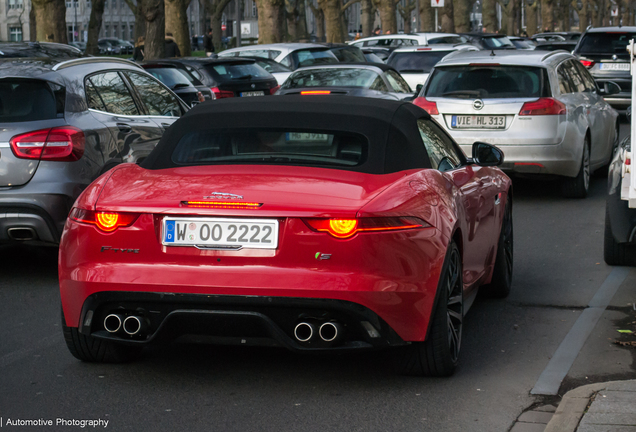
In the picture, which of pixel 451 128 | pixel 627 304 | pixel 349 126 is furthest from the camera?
pixel 451 128

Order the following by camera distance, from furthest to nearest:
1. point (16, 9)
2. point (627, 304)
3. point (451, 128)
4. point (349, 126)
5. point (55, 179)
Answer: point (16, 9) < point (451, 128) < point (55, 179) < point (627, 304) < point (349, 126)

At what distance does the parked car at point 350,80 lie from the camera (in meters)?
15.7

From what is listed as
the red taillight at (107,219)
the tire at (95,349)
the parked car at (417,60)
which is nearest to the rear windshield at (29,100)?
the tire at (95,349)

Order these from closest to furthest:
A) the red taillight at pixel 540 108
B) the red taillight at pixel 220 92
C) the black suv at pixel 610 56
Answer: the red taillight at pixel 540 108 → the red taillight at pixel 220 92 → the black suv at pixel 610 56

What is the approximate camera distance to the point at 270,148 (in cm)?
533

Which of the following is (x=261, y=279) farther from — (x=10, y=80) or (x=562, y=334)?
(x=10, y=80)

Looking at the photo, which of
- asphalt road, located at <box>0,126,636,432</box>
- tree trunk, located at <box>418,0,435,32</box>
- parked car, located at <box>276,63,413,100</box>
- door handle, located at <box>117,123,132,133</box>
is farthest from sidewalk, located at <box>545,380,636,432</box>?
tree trunk, located at <box>418,0,435,32</box>

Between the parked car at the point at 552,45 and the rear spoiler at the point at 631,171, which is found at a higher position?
the parked car at the point at 552,45

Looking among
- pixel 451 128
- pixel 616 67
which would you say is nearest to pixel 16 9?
pixel 616 67

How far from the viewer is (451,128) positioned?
38.2 feet

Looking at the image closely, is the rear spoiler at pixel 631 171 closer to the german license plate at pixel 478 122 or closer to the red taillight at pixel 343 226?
the red taillight at pixel 343 226

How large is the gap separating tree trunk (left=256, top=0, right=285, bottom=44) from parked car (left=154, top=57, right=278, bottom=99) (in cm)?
1478

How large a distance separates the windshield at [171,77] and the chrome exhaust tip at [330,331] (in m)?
11.6

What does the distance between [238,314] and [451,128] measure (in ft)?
24.5
